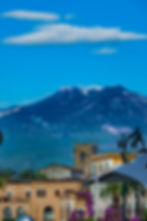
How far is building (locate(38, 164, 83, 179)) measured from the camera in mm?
19483

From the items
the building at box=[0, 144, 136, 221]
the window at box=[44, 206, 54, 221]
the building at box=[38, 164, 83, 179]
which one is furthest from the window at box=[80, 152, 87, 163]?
the window at box=[44, 206, 54, 221]

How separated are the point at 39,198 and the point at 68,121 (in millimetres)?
5257

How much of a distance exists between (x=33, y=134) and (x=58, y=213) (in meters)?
4.70

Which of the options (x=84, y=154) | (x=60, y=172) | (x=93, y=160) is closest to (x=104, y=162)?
(x=93, y=160)

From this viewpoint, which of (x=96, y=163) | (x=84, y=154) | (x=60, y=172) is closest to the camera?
(x=96, y=163)

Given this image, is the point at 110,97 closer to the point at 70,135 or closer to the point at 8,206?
the point at 70,135

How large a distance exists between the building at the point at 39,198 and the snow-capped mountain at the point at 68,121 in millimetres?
1837

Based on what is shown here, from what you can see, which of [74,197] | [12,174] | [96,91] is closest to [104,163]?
[74,197]

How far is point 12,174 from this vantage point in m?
19.2

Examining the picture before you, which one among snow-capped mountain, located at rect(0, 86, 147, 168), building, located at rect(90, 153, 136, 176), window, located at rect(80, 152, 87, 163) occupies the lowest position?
building, located at rect(90, 153, 136, 176)

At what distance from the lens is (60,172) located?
65.2ft

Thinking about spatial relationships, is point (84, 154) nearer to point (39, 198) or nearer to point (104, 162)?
point (104, 162)

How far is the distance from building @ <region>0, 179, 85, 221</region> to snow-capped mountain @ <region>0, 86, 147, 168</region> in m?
1.84

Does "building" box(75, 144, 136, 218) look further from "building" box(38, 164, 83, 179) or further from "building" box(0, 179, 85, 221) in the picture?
"building" box(0, 179, 85, 221)
